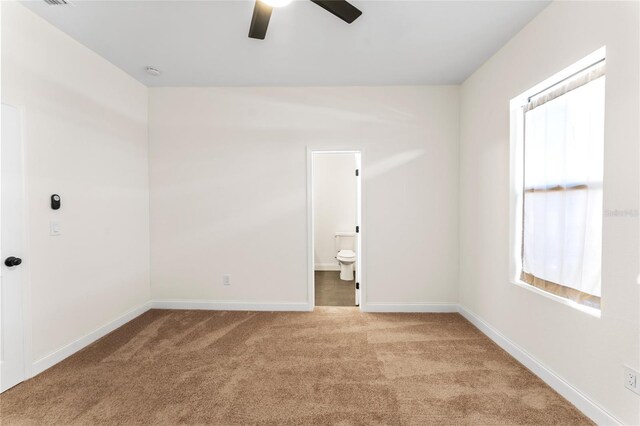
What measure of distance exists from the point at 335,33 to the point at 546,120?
1.75 meters

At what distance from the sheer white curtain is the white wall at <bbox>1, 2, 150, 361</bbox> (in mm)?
3830

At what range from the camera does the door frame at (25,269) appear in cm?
200

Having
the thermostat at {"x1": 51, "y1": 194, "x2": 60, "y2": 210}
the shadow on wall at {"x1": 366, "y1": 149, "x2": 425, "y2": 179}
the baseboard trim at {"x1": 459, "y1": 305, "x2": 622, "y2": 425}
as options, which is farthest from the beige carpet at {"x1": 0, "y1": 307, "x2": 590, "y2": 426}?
the shadow on wall at {"x1": 366, "y1": 149, "x2": 425, "y2": 179}

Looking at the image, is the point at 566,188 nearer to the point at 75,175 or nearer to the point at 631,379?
the point at 631,379

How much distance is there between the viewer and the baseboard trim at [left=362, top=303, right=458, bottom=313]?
10.7 ft

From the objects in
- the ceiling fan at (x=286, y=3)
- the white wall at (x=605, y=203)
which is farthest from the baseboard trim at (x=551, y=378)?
the ceiling fan at (x=286, y=3)

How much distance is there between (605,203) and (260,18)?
91.9 inches

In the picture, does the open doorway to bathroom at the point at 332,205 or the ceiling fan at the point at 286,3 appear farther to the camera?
the open doorway to bathroom at the point at 332,205

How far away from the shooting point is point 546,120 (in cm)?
202

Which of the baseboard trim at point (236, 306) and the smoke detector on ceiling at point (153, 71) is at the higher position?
the smoke detector on ceiling at point (153, 71)

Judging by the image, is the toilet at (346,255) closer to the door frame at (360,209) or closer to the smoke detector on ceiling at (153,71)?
the door frame at (360,209)

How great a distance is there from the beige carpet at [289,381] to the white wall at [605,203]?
283 mm

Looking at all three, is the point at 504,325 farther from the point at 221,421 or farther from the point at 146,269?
the point at 146,269

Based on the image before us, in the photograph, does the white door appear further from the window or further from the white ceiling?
the window
